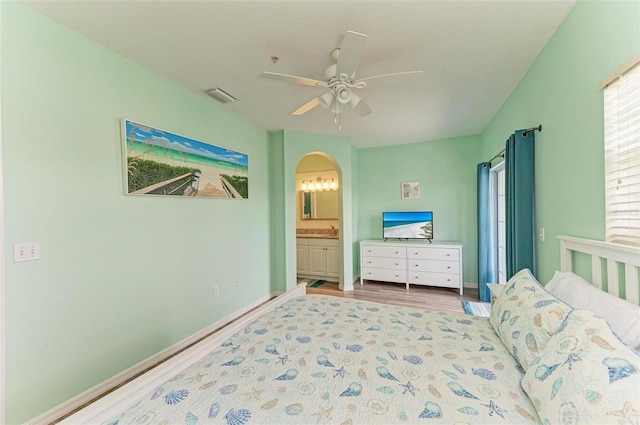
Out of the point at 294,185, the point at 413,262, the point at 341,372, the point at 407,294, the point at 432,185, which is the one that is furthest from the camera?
the point at 432,185

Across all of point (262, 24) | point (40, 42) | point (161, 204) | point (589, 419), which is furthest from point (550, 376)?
point (40, 42)

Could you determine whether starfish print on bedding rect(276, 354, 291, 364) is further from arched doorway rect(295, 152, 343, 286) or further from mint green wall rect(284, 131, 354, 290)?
arched doorway rect(295, 152, 343, 286)

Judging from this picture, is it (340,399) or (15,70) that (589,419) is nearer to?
(340,399)

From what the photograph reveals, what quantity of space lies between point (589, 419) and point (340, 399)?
2.41 feet

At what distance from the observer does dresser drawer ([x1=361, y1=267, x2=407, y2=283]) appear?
4.22 m

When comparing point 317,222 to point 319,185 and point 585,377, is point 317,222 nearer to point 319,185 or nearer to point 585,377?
point 319,185

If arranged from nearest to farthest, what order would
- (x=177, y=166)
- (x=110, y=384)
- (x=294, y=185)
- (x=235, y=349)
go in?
(x=235, y=349) < (x=110, y=384) < (x=177, y=166) < (x=294, y=185)

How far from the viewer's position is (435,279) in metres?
4.03

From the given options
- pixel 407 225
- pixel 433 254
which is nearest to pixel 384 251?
pixel 407 225

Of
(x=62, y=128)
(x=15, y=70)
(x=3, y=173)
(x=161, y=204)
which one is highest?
(x=15, y=70)

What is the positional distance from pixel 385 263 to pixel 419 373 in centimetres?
327

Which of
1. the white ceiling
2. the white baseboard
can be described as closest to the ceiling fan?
the white ceiling

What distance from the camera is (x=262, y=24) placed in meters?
1.65

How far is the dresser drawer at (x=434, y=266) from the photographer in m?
3.93
